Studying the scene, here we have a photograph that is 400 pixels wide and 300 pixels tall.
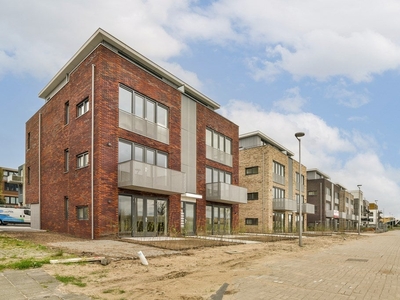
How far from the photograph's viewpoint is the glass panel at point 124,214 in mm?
18312

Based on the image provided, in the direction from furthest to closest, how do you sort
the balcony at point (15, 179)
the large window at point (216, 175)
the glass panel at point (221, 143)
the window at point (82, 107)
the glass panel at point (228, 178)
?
1. the balcony at point (15, 179)
2. the glass panel at point (228, 178)
3. the glass panel at point (221, 143)
4. the large window at point (216, 175)
5. the window at point (82, 107)

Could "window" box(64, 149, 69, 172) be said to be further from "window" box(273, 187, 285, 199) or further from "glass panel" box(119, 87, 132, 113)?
"window" box(273, 187, 285, 199)

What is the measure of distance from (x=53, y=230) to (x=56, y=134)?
21.4 ft

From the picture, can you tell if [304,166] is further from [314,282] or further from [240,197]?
[314,282]

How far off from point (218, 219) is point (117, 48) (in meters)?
15.6

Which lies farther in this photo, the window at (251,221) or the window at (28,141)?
the window at (251,221)

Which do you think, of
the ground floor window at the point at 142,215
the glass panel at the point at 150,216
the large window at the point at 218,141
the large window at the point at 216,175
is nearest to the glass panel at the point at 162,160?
the ground floor window at the point at 142,215

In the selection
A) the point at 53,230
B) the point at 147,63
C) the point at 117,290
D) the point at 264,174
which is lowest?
the point at 53,230

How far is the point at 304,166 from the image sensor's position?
5112 centimetres

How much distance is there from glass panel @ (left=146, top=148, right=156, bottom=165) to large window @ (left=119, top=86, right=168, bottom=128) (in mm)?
1944

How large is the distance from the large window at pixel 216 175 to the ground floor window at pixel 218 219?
2.19 m

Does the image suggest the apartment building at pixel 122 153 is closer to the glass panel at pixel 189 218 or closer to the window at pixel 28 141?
the glass panel at pixel 189 218

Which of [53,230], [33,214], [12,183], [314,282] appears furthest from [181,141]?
[12,183]

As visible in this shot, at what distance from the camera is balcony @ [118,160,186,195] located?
1783 cm
